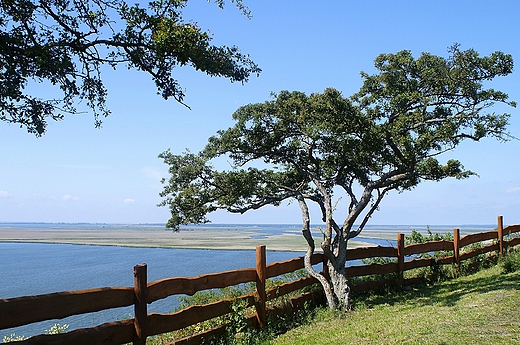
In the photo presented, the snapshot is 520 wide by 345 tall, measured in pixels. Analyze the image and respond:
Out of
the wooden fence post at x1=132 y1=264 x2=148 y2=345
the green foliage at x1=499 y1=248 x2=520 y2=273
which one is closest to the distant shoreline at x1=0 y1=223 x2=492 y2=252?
the wooden fence post at x1=132 y1=264 x2=148 y2=345

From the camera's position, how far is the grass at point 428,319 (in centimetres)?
672

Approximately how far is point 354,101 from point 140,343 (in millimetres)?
8102

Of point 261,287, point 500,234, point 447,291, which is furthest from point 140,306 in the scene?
point 500,234

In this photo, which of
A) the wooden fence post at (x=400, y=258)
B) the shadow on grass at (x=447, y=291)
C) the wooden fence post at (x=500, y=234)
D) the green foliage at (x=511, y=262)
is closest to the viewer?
the shadow on grass at (x=447, y=291)

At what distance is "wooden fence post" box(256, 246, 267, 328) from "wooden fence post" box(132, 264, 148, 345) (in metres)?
2.85

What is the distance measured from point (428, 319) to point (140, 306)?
5058mm

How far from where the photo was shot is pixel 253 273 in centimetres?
845

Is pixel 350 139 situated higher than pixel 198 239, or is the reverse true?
pixel 350 139

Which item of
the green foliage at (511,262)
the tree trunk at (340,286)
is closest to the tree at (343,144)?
the tree trunk at (340,286)

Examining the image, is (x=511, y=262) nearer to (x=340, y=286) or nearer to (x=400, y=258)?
(x=400, y=258)

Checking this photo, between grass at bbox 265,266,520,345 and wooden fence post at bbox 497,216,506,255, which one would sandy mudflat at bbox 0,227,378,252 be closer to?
wooden fence post at bbox 497,216,506,255

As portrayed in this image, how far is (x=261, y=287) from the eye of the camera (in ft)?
28.0

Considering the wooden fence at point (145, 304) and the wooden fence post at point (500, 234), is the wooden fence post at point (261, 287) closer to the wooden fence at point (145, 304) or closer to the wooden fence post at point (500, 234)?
the wooden fence at point (145, 304)

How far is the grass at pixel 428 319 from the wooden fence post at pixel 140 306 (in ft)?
7.93
